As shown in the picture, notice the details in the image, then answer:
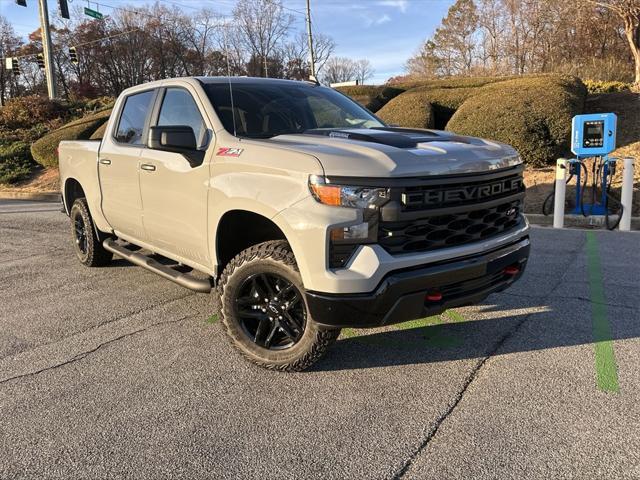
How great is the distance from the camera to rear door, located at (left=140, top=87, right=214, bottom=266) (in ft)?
12.3

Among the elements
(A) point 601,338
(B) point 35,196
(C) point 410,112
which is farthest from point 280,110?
(B) point 35,196

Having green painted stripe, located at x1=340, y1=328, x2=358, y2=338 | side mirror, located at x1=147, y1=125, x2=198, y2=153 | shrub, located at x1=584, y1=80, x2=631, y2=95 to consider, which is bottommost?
green painted stripe, located at x1=340, y1=328, x2=358, y2=338

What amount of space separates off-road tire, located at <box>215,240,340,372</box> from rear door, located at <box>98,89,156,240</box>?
5.19 feet

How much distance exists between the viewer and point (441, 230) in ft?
10.1

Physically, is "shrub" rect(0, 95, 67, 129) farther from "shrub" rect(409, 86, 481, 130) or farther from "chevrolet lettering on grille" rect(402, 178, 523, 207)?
"chevrolet lettering on grille" rect(402, 178, 523, 207)

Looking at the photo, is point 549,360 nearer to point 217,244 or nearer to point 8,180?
point 217,244

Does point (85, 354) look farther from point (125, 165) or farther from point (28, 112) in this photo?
point (28, 112)

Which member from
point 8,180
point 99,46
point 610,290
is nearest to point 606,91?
point 610,290

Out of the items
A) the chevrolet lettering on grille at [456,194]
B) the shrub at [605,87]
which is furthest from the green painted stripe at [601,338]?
the shrub at [605,87]

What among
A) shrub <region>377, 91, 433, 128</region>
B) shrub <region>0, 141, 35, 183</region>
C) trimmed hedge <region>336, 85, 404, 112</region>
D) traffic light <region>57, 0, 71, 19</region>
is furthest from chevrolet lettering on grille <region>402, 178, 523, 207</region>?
traffic light <region>57, 0, 71, 19</region>

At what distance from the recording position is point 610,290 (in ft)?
16.3

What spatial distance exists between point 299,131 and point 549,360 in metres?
2.38

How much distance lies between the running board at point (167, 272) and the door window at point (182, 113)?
3.28ft

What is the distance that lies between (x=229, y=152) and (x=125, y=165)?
1.68 metres
